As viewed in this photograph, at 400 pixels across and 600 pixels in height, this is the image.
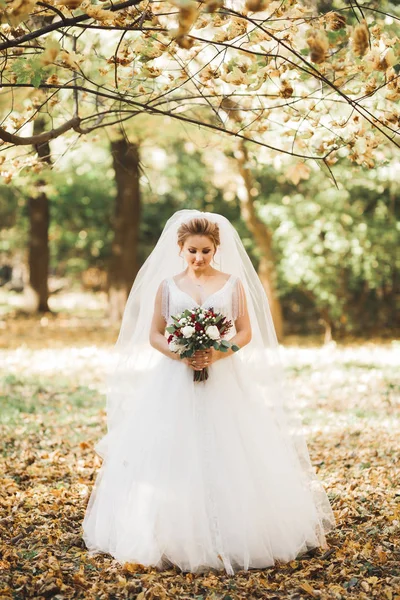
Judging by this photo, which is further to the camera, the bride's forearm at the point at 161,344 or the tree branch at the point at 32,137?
the bride's forearm at the point at 161,344

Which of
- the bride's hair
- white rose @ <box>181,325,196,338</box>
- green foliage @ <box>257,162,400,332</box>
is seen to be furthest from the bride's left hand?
green foliage @ <box>257,162,400,332</box>

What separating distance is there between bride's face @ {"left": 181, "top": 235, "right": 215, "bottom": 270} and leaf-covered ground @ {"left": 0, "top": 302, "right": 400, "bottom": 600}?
6.54 ft

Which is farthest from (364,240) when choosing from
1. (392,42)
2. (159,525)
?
(159,525)

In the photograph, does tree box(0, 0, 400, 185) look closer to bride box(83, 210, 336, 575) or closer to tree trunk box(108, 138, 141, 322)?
bride box(83, 210, 336, 575)

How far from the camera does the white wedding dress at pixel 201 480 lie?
3986 millimetres

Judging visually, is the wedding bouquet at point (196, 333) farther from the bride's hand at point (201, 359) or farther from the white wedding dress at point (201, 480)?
the white wedding dress at point (201, 480)

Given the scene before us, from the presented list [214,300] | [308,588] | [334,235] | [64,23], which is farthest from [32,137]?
[334,235]

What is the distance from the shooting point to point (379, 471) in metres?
5.94

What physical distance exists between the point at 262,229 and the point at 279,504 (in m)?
Answer: 10.1

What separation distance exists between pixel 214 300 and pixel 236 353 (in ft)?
1.68

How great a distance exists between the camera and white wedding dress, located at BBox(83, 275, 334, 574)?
3.99m

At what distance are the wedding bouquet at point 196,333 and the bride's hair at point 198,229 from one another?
0.60 m

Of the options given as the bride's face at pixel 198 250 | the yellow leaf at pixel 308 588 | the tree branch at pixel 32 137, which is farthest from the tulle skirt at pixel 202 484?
the tree branch at pixel 32 137

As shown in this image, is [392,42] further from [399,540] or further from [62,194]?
[62,194]
